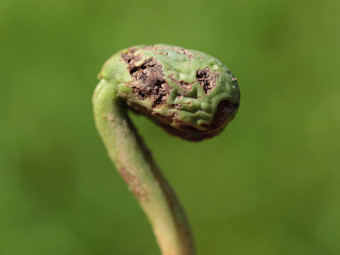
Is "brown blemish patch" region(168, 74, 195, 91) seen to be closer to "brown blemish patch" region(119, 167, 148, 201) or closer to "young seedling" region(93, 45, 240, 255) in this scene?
"young seedling" region(93, 45, 240, 255)

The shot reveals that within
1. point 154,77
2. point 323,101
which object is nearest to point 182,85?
point 154,77

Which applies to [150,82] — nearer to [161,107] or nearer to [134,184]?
[161,107]

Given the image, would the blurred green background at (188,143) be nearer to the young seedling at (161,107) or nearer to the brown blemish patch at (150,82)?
the young seedling at (161,107)

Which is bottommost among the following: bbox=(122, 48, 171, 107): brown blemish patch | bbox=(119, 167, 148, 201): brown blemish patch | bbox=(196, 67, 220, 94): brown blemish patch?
bbox=(119, 167, 148, 201): brown blemish patch

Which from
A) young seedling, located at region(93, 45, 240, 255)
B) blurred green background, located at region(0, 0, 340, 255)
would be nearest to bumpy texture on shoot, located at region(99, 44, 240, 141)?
young seedling, located at region(93, 45, 240, 255)

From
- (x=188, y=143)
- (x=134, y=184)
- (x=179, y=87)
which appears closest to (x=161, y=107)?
(x=179, y=87)

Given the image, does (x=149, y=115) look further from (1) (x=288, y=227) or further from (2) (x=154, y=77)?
(1) (x=288, y=227)
